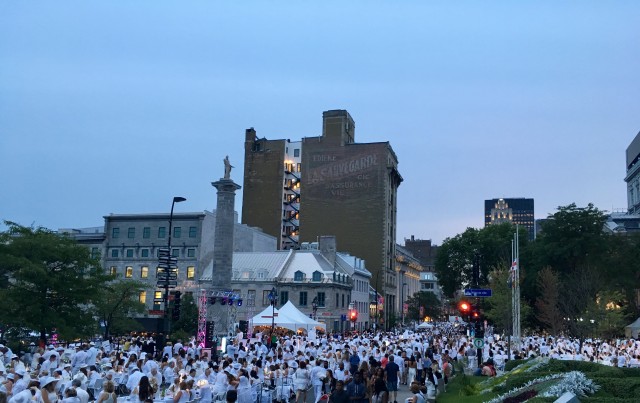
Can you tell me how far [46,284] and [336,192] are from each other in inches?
2707

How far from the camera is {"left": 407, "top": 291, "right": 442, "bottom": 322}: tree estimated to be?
12069 cm

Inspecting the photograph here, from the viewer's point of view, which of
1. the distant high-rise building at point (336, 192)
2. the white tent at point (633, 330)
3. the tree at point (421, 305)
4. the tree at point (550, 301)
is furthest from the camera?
the tree at point (421, 305)

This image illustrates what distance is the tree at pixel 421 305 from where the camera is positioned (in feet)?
396

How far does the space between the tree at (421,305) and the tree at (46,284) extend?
8954 cm

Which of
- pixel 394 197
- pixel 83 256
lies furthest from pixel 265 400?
pixel 394 197

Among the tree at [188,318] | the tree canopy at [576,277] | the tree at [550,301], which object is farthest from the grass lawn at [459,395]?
the tree at [550,301]

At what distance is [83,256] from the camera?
34156 mm

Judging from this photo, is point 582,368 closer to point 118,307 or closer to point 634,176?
point 118,307

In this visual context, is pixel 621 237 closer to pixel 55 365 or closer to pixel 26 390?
pixel 55 365

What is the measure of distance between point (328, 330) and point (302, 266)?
323 inches

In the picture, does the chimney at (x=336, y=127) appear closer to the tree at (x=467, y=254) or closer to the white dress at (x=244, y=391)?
the tree at (x=467, y=254)

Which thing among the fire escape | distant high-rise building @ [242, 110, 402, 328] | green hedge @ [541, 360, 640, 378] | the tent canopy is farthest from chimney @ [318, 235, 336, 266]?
green hedge @ [541, 360, 640, 378]

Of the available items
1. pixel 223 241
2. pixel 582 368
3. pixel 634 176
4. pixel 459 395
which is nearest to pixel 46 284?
pixel 223 241

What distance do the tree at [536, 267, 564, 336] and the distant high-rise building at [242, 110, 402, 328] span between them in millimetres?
32568
